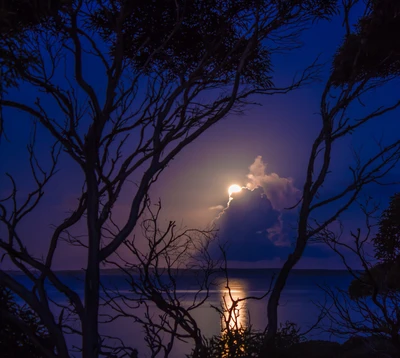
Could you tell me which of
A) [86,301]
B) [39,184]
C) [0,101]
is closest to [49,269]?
[86,301]

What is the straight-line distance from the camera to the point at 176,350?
32.8 m

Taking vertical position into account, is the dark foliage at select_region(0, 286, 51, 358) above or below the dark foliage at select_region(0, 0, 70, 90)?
below

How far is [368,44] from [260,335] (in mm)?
5459

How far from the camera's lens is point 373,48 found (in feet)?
30.9

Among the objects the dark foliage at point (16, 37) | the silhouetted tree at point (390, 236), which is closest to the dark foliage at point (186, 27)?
the dark foliage at point (16, 37)

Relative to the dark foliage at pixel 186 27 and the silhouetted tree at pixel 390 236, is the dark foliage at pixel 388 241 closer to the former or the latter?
the silhouetted tree at pixel 390 236

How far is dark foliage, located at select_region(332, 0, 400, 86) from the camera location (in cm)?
908

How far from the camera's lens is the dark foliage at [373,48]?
29.8 ft

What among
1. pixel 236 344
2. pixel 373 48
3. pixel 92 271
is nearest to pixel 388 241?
pixel 373 48

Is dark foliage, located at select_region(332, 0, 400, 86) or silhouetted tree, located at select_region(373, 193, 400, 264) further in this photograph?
silhouetted tree, located at select_region(373, 193, 400, 264)

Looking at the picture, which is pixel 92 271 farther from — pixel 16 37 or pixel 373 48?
pixel 373 48

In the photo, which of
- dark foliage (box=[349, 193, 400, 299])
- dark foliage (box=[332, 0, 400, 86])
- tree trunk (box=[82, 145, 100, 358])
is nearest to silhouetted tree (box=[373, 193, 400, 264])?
dark foliage (box=[349, 193, 400, 299])

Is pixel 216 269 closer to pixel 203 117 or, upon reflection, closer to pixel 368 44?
pixel 203 117

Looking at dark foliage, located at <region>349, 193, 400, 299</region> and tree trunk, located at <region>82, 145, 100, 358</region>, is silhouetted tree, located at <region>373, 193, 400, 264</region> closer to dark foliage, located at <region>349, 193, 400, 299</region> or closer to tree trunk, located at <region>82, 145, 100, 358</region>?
dark foliage, located at <region>349, 193, 400, 299</region>
